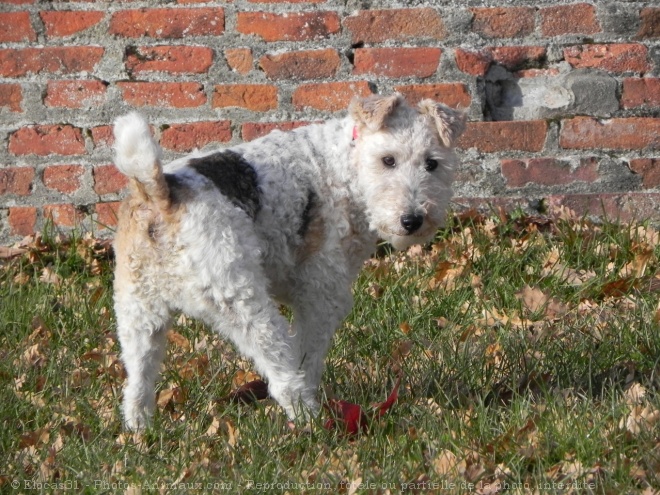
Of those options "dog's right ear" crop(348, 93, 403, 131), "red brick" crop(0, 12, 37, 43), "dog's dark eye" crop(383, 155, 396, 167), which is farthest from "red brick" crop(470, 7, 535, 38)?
"red brick" crop(0, 12, 37, 43)

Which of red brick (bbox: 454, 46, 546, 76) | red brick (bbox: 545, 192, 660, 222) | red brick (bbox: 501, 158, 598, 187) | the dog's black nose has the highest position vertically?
red brick (bbox: 454, 46, 546, 76)

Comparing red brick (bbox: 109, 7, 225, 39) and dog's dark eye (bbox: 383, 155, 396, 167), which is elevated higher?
red brick (bbox: 109, 7, 225, 39)

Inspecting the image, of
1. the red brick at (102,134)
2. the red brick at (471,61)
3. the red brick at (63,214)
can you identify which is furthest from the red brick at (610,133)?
the red brick at (63,214)

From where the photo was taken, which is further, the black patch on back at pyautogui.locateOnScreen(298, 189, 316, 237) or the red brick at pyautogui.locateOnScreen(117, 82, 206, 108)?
the red brick at pyautogui.locateOnScreen(117, 82, 206, 108)

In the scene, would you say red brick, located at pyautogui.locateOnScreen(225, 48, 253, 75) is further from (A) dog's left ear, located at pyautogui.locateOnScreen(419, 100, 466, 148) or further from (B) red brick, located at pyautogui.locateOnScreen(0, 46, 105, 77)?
(A) dog's left ear, located at pyautogui.locateOnScreen(419, 100, 466, 148)

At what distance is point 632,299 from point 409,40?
1829 millimetres

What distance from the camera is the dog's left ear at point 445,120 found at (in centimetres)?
375

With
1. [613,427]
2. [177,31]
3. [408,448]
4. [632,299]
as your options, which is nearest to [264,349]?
[408,448]

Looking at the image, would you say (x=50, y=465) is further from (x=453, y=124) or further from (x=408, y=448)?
(x=453, y=124)

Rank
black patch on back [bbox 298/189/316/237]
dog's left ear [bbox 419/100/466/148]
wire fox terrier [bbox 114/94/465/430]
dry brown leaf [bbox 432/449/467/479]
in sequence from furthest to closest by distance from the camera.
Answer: dog's left ear [bbox 419/100/466/148] < black patch on back [bbox 298/189/316/237] < wire fox terrier [bbox 114/94/465/430] < dry brown leaf [bbox 432/449/467/479]

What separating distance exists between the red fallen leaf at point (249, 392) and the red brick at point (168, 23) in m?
2.13

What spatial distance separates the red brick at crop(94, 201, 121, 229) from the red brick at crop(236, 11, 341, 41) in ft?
3.83

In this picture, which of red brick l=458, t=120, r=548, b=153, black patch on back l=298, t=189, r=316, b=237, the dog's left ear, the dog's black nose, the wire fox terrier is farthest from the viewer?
red brick l=458, t=120, r=548, b=153

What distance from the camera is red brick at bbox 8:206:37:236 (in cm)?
524
